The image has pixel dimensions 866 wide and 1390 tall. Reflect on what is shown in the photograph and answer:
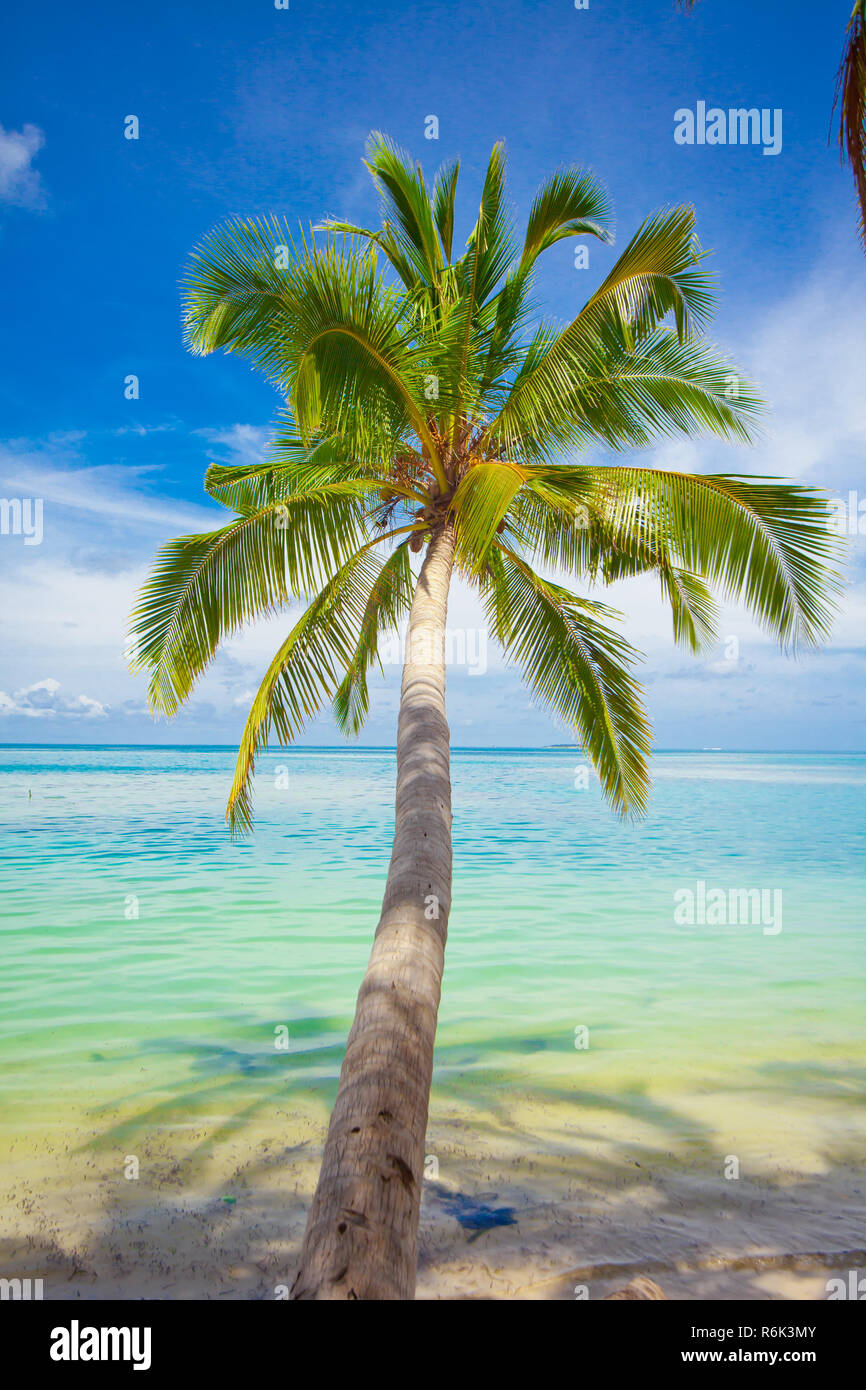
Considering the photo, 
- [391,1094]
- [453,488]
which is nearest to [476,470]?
[453,488]

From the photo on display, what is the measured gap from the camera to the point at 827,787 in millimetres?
49594

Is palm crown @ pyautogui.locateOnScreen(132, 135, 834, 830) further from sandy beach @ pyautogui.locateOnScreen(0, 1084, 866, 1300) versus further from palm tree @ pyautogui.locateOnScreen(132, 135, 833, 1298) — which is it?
sandy beach @ pyautogui.locateOnScreen(0, 1084, 866, 1300)

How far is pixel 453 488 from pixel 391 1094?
5.53 m

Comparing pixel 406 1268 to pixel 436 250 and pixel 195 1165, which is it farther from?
pixel 436 250

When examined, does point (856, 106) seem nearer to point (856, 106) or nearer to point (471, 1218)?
point (856, 106)

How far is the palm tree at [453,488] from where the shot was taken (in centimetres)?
566

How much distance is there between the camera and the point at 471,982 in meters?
9.45

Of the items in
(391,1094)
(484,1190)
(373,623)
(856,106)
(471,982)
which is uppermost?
(856,106)

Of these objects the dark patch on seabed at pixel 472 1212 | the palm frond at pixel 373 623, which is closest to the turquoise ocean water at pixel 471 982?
the dark patch on seabed at pixel 472 1212

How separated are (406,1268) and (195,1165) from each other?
12.0 ft

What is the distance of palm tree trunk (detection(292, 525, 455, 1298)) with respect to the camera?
1.98 m

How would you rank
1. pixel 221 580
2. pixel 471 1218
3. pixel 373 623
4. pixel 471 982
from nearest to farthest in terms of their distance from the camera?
pixel 471 1218
pixel 221 580
pixel 373 623
pixel 471 982

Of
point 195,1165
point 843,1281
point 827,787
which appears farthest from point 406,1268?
point 827,787
